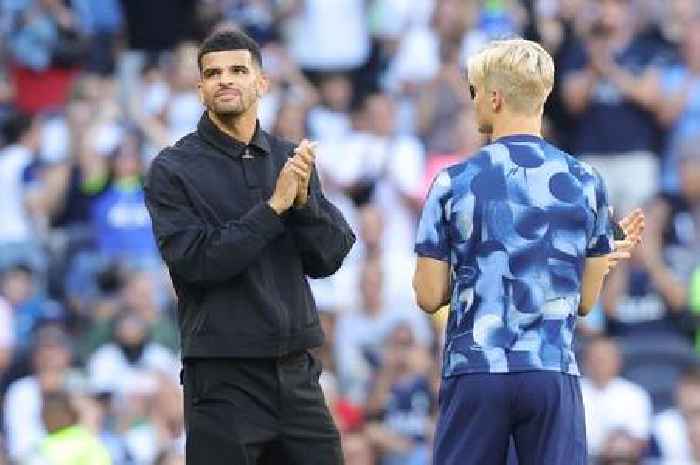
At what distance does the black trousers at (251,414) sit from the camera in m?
6.59

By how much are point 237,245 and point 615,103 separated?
8.43 m

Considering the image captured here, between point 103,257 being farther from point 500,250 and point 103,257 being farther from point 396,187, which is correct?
point 500,250

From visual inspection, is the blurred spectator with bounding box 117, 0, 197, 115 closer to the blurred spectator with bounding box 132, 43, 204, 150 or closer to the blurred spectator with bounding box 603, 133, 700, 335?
the blurred spectator with bounding box 132, 43, 204, 150

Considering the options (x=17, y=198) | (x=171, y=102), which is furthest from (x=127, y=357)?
(x=171, y=102)

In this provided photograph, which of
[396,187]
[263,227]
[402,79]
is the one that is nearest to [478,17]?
[402,79]

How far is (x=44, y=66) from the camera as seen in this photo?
1630 cm

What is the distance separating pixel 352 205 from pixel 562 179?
812 centimetres

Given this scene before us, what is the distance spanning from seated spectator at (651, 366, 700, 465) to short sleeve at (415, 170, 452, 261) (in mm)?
6624

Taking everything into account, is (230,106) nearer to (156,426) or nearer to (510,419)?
(510,419)

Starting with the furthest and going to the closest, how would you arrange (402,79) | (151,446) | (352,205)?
(402,79)
(352,205)
(151,446)

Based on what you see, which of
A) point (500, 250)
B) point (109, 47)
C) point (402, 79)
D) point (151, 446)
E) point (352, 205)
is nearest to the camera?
point (500, 250)

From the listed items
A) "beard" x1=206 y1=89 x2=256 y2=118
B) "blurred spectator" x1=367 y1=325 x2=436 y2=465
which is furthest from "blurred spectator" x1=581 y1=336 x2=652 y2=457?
"beard" x1=206 y1=89 x2=256 y2=118

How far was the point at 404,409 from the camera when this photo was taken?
12.9 metres

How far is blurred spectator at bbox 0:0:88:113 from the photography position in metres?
16.1
